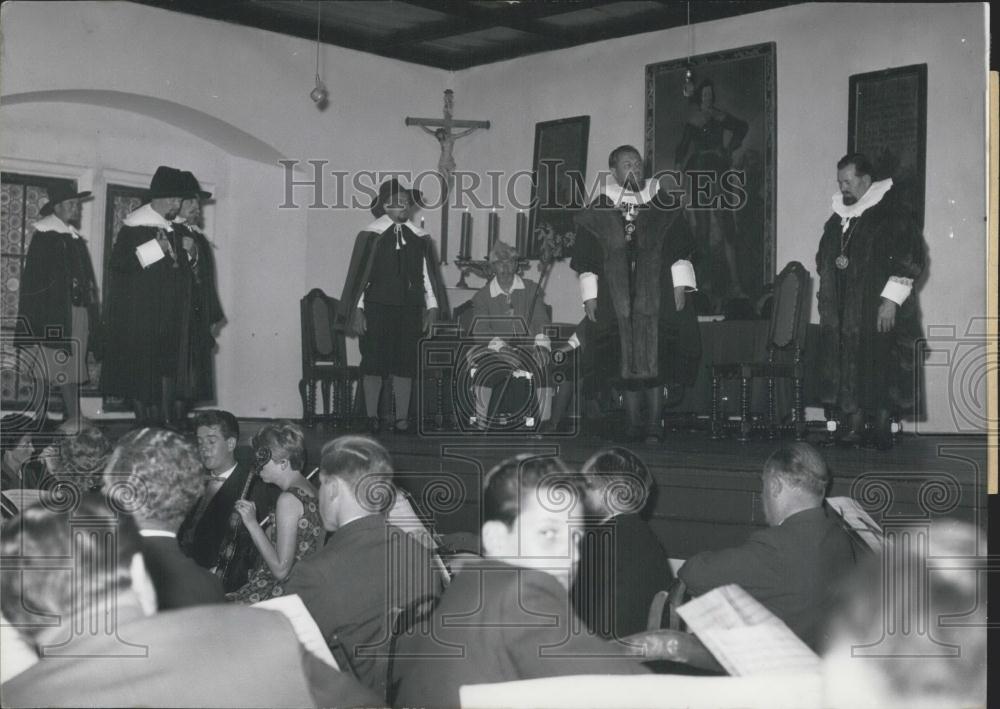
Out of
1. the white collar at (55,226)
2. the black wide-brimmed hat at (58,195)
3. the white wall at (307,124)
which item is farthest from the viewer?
the white wall at (307,124)

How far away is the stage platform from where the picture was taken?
4.14 meters

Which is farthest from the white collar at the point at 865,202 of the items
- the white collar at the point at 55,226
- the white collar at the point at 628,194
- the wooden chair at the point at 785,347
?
the white collar at the point at 55,226

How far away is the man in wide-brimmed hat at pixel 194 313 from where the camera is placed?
636cm

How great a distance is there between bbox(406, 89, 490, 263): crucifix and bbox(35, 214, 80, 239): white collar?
2.49 metres

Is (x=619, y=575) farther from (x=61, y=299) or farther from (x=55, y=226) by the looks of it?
(x=55, y=226)

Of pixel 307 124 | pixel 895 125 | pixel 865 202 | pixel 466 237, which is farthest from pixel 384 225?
pixel 895 125

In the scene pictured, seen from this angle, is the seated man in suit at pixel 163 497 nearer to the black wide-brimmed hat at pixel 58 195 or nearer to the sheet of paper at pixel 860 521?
the sheet of paper at pixel 860 521

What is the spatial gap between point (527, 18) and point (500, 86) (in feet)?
2.97

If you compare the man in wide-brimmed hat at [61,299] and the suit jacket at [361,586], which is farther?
the man in wide-brimmed hat at [61,299]

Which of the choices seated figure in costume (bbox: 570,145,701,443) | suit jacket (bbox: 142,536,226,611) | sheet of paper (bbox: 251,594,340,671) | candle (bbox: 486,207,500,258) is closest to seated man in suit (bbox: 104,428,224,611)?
suit jacket (bbox: 142,536,226,611)

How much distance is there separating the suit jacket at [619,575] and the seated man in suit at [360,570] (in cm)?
50

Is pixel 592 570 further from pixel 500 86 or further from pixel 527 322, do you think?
pixel 500 86

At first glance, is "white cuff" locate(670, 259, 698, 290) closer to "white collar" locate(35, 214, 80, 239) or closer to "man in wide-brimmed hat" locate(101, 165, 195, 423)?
"man in wide-brimmed hat" locate(101, 165, 195, 423)

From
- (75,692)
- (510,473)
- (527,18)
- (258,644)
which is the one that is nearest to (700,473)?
(510,473)
